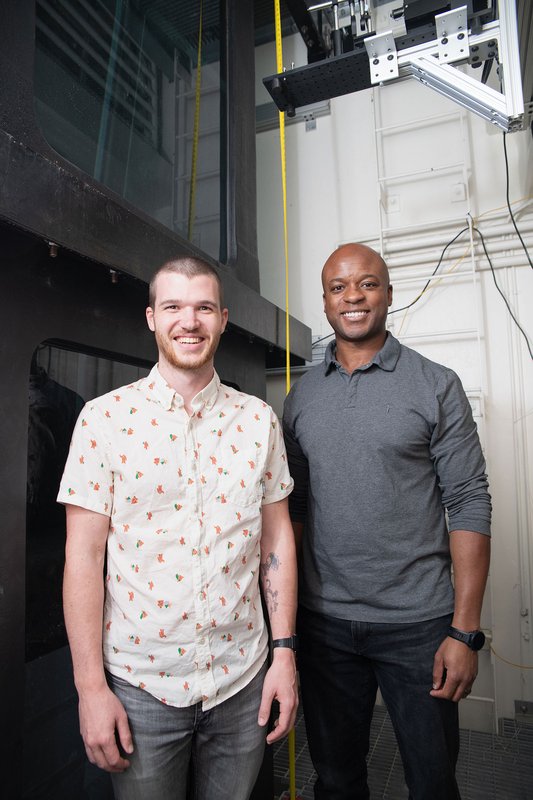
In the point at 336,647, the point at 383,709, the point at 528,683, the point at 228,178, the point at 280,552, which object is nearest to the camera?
the point at 280,552

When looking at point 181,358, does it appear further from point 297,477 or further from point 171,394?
point 297,477

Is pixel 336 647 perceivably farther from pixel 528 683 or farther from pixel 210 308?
pixel 528 683

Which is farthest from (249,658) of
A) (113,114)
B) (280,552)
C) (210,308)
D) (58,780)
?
(113,114)

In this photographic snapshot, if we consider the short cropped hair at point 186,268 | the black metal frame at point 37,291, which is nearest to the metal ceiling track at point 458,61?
the black metal frame at point 37,291

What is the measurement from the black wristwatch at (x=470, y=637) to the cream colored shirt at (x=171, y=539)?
1.64 ft

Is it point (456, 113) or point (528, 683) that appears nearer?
point (528, 683)

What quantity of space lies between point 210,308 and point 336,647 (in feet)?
3.15

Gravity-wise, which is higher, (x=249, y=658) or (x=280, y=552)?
(x=280, y=552)

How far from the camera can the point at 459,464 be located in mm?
1383

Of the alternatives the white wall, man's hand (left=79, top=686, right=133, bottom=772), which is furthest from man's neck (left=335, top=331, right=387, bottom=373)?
the white wall

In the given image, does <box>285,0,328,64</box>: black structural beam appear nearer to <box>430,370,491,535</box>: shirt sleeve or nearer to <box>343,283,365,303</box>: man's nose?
<box>343,283,365,303</box>: man's nose

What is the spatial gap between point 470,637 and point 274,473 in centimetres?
63

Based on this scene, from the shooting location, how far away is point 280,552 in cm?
129

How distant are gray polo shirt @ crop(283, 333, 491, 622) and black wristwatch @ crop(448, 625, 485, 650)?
0.21 ft
